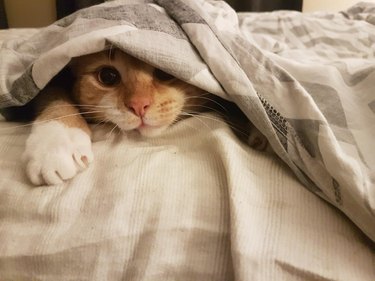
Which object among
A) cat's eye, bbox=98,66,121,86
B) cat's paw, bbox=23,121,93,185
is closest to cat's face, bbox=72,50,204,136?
cat's eye, bbox=98,66,121,86

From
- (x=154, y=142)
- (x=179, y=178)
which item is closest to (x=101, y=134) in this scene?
(x=154, y=142)

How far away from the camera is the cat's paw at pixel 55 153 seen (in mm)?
551

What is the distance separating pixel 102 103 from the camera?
0.80 metres

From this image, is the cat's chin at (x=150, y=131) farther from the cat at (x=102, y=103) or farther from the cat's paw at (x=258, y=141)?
the cat's paw at (x=258, y=141)

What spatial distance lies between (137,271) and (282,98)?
36 centimetres

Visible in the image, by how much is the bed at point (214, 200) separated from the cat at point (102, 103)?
0.14ft

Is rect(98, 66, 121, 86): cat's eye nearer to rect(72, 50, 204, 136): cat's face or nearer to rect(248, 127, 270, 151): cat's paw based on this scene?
rect(72, 50, 204, 136): cat's face

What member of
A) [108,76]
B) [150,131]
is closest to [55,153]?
[150,131]

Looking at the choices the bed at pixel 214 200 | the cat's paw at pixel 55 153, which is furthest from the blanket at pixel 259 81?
the cat's paw at pixel 55 153

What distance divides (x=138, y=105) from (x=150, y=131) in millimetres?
68

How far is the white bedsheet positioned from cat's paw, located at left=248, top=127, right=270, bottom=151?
83 millimetres

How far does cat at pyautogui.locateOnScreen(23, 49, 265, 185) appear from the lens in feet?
2.04

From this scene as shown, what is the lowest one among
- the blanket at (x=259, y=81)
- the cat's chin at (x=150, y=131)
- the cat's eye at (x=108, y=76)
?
the cat's chin at (x=150, y=131)

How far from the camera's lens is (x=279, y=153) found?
0.57 m
